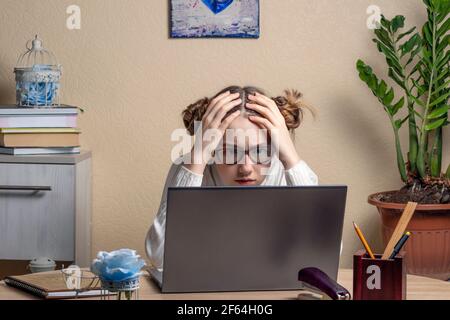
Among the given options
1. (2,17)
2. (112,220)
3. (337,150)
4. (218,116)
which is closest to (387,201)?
(337,150)

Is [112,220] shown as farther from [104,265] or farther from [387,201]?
[104,265]

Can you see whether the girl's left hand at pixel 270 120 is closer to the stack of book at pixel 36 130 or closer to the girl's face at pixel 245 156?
the girl's face at pixel 245 156

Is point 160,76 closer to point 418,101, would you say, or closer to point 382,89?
point 382,89

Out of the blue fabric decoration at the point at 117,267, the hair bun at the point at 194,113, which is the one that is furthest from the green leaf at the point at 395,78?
the blue fabric decoration at the point at 117,267

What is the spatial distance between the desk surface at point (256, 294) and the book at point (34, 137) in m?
1.26

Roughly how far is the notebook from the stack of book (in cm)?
126

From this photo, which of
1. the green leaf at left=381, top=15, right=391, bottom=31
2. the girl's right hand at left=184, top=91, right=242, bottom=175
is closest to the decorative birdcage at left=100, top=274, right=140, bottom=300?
the girl's right hand at left=184, top=91, right=242, bottom=175

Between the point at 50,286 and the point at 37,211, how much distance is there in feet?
4.49

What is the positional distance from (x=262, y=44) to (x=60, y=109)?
35.3 inches

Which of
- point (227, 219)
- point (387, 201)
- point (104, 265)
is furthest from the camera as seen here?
point (387, 201)

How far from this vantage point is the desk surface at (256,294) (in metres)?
1.62

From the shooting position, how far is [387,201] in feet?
10.6

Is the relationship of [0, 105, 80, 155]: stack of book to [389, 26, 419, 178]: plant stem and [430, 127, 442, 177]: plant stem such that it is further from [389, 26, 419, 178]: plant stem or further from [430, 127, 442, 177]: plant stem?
[430, 127, 442, 177]: plant stem

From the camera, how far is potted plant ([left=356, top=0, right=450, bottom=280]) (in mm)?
3150
